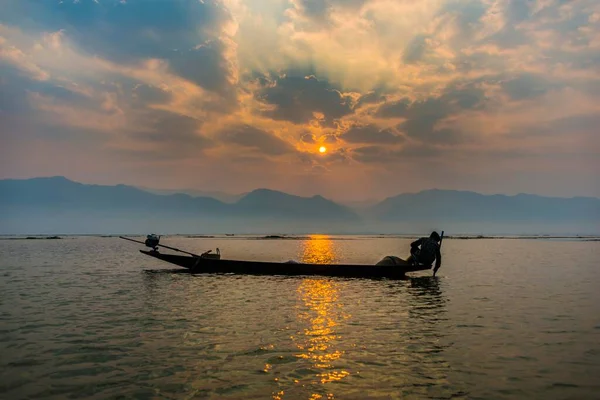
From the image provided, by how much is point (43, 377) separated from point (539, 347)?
1477 centimetres

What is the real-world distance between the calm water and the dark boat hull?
832 centimetres


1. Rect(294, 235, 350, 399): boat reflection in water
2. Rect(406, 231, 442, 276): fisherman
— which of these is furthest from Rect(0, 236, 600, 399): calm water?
Rect(406, 231, 442, 276): fisherman

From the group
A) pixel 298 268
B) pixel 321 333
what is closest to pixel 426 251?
pixel 298 268

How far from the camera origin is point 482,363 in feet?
41.0

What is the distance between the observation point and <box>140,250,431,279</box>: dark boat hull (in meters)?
36.8

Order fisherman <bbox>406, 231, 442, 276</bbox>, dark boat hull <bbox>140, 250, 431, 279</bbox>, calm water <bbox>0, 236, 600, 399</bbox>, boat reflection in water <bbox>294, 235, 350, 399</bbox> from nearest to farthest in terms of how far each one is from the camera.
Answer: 1. calm water <bbox>0, 236, 600, 399</bbox>
2. boat reflection in water <bbox>294, 235, 350, 399</bbox>
3. fisherman <bbox>406, 231, 442, 276</bbox>
4. dark boat hull <bbox>140, 250, 431, 279</bbox>

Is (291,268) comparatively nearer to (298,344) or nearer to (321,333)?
(321,333)

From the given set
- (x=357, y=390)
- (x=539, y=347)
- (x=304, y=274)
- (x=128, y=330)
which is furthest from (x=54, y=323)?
(x=304, y=274)

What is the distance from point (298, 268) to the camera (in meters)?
38.2

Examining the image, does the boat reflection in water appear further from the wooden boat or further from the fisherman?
the fisherman

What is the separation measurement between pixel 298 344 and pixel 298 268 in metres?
23.6

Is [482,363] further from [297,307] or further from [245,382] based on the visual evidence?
[297,307]

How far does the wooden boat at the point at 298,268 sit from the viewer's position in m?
36.8

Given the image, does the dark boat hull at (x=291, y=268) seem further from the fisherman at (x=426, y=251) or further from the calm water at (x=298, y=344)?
the calm water at (x=298, y=344)
